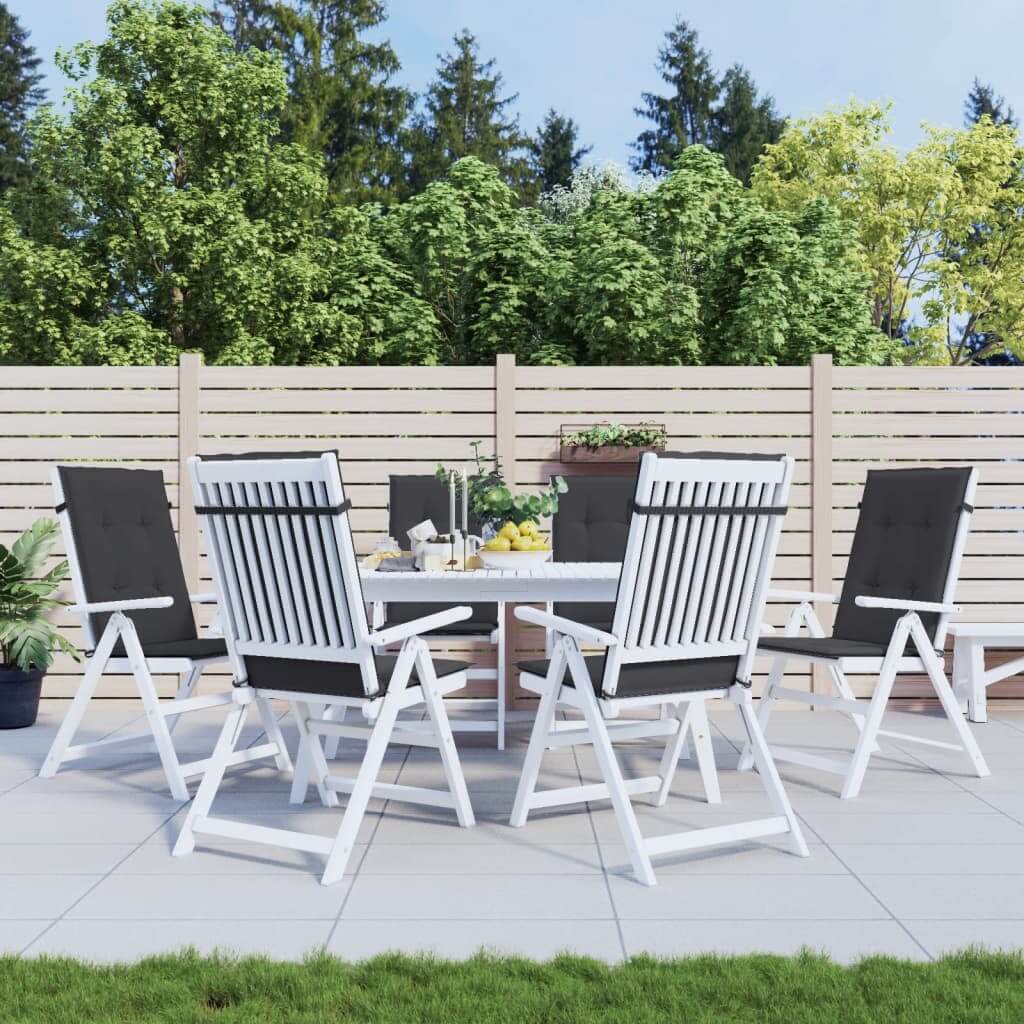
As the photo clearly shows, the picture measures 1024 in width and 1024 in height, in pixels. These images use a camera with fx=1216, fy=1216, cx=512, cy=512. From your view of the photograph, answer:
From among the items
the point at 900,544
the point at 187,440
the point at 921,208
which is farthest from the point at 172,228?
the point at 900,544

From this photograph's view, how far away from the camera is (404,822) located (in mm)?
3799

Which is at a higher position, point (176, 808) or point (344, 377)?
point (344, 377)

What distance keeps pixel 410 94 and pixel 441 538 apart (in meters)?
20.8

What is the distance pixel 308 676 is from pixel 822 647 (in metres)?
1.98

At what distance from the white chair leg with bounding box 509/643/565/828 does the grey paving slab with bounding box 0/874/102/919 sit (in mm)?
1228

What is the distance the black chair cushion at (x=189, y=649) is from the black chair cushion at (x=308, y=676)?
0.96 meters

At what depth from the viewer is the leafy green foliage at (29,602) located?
541 centimetres

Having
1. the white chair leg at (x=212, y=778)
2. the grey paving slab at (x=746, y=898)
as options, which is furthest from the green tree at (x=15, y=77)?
the grey paving slab at (x=746, y=898)

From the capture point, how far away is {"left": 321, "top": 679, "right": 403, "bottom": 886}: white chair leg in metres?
3.13

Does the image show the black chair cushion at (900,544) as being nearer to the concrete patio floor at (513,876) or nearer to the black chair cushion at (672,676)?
the concrete patio floor at (513,876)

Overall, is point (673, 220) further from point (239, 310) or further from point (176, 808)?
point (176, 808)

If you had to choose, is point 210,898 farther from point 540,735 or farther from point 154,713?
point 154,713

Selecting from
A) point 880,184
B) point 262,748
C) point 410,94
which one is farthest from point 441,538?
point 410,94

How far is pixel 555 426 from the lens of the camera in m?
6.21
